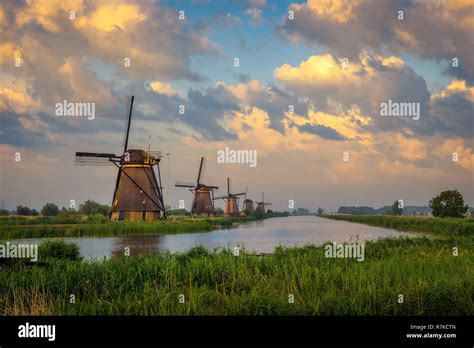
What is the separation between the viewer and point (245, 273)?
1137cm

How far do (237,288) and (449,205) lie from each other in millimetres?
48823

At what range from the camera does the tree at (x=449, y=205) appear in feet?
170

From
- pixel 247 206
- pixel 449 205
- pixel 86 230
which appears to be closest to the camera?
pixel 86 230

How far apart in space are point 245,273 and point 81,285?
3770mm

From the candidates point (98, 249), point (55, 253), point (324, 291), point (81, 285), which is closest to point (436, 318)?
point (324, 291)

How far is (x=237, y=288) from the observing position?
10.1 meters

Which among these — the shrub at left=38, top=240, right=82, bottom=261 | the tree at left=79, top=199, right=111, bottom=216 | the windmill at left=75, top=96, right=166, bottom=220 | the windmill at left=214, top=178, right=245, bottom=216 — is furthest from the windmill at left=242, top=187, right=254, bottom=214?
the shrub at left=38, top=240, right=82, bottom=261

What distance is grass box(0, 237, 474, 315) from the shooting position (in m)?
8.31

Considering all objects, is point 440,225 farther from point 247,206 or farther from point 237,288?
point 247,206

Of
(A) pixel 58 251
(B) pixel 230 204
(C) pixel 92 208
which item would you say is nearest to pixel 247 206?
(B) pixel 230 204

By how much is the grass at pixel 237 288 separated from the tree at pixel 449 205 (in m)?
42.2

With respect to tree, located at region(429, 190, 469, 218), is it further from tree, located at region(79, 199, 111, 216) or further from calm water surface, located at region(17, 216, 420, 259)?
tree, located at region(79, 199, 111, 216)

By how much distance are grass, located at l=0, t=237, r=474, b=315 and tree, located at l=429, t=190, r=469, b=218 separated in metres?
42.2

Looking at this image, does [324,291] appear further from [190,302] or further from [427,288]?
[190,302]
